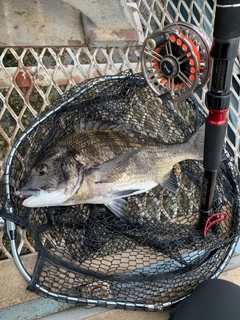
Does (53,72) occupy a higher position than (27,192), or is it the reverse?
(53,72)

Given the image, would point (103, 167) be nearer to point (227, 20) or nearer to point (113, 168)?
point (113, 168)

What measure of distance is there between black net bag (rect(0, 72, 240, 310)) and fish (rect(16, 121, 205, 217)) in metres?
Result: 0.11

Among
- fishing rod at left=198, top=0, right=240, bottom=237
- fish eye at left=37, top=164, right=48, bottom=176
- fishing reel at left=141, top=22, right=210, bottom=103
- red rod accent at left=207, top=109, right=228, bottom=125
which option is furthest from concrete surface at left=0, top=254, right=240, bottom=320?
fishing reel at left=141, top=22, right=210, bottom=103

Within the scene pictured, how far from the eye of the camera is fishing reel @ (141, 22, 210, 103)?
1.61m

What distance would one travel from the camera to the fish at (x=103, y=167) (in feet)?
6.64

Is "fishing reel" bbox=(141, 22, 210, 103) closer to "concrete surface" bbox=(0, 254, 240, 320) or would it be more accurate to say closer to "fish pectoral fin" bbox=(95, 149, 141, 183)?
"fish pectoral fin" bbox=(95, 149, 141, 183)

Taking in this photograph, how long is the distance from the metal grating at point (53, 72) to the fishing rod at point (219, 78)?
1.03 m

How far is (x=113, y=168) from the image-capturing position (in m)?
2.15

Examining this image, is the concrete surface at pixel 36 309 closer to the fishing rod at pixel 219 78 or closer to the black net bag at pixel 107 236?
the black net bag at pixel 107 236

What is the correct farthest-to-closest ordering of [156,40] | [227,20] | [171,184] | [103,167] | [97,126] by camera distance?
[171,184], [97,126], [103,167], [156,40], [227,20]

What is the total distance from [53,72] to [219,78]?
166cm

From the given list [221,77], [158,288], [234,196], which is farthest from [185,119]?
[158,288]

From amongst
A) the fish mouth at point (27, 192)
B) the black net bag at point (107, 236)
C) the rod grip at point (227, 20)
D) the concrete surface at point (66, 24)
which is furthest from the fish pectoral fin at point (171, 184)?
the concrete surface at point (66, 24)

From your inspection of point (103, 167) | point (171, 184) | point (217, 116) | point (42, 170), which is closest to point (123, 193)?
point (103, 167)
